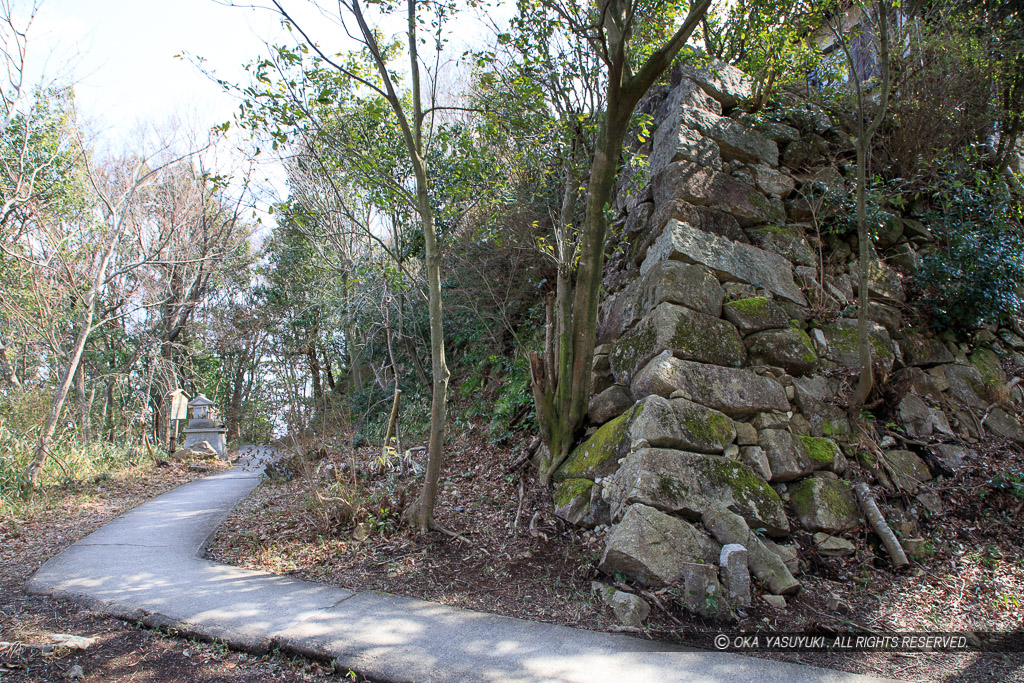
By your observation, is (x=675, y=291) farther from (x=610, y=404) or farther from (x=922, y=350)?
(x=922, y=350)

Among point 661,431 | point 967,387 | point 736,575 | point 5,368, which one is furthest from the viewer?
point 5,368

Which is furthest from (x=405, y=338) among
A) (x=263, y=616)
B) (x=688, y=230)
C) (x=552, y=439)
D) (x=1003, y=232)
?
(x=1003, y=232)

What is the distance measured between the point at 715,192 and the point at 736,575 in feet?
14.0

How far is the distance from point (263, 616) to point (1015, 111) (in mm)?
10355

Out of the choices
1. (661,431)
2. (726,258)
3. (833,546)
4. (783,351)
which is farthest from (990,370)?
(661,431)

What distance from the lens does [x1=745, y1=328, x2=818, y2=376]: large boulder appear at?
17.3 ft

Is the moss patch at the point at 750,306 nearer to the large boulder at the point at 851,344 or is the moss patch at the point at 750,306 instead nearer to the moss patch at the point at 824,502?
the large boulder at the point at 851,344

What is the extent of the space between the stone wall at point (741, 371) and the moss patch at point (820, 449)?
2cm

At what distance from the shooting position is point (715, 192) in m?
6.13

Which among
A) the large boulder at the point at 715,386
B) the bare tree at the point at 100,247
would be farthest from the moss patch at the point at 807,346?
the bare tree at the point at 100,247

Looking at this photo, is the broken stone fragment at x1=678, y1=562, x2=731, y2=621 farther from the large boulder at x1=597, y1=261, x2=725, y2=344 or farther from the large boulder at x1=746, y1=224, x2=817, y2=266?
the large boulder at x1=746, y1=224, x2=817, y2=266

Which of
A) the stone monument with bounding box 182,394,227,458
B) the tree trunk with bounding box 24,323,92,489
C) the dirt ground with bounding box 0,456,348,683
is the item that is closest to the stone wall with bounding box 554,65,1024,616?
the dirt ground with bounding box 0,456,348,683

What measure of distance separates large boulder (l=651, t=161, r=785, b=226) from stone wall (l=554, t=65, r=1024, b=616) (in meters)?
0.02

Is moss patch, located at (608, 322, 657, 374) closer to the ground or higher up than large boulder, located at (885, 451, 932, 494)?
higher up
